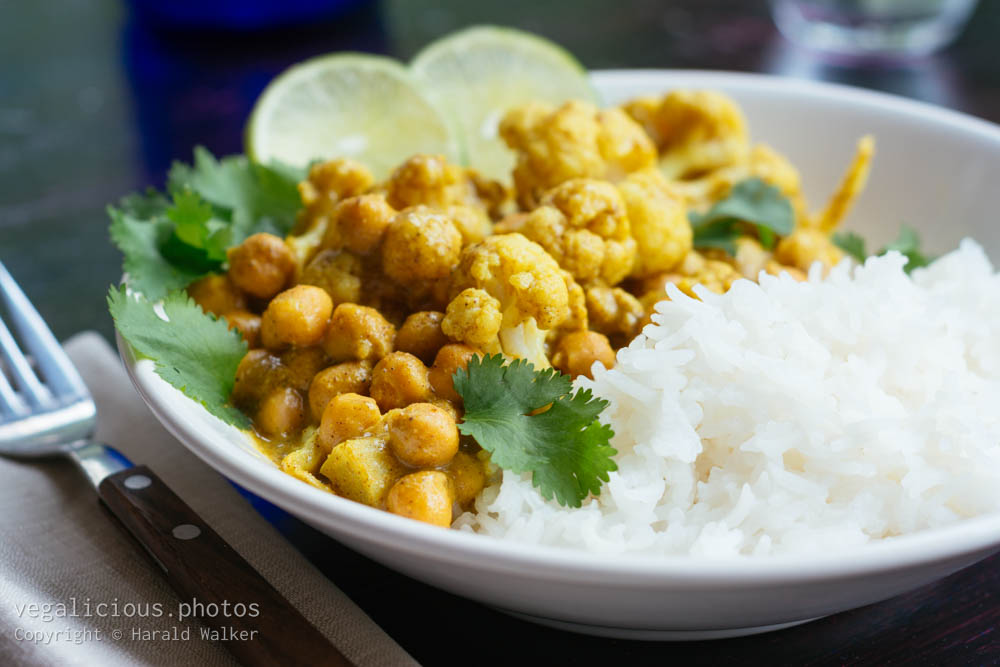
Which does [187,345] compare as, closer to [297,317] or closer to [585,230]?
[297,317]

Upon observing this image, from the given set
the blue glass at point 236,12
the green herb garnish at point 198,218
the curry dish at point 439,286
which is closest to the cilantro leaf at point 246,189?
the green herb garnish at point 198,218

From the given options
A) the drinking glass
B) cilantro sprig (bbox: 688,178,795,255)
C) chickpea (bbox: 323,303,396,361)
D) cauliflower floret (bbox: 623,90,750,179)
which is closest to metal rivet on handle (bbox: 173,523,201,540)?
chickpea (bbox: 323,303,396,361)

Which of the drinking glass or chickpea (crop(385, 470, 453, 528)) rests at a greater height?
chickpea (crop(385, 470, 453, 528))

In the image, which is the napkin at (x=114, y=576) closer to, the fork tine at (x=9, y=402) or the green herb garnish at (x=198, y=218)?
the fork tine at (x=9, y=402)

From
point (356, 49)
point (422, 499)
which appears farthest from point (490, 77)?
point (356, 49)

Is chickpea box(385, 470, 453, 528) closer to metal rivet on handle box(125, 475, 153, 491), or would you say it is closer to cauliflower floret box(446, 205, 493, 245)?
metal rivet on handle box(125, 475, 153, 491)
